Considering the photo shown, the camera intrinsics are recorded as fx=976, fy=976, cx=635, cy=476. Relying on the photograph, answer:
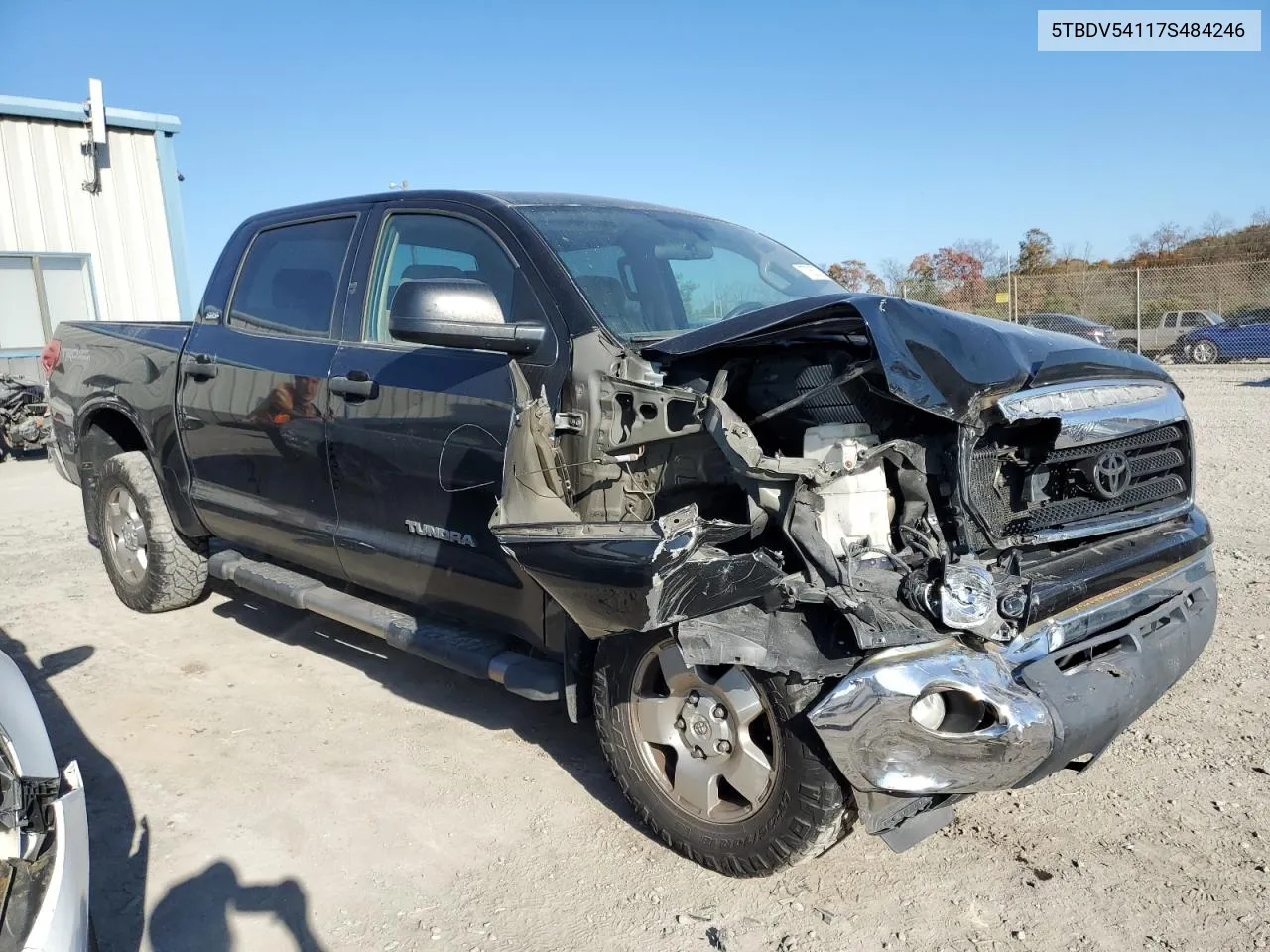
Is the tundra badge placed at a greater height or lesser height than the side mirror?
lesser

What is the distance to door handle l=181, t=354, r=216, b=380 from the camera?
463 cm

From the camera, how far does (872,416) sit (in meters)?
2.72

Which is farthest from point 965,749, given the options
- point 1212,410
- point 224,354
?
point 1212,410

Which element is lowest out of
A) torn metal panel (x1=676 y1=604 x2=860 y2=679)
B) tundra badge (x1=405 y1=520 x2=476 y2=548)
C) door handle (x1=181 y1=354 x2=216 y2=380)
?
torn metal panel (x1=676 y1=604 x2=860 y2=679)

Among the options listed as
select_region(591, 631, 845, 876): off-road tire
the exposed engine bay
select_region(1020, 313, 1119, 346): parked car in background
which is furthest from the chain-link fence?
select_region(591, 631, 845, 876): off-road tire

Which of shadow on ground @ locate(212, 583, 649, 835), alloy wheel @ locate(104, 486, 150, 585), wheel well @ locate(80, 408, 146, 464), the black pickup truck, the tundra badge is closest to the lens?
the black pickup truck

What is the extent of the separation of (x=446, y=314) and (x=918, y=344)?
1.39 meters

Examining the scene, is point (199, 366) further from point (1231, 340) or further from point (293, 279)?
point (1231, 340)

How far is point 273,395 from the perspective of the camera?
4215mm

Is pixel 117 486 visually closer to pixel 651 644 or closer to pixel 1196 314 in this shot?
pixel 651 644

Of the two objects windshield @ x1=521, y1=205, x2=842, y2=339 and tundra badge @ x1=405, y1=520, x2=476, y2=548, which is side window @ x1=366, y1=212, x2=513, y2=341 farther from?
tundra badge @ x1=405, y1=520, x2=476, y2=548

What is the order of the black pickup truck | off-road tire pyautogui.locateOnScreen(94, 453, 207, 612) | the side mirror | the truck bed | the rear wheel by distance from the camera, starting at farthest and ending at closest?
the rear wheel, off-road tire pyautogui.locateOnScreen(94, 453, 207, 612), the truck bed, the side mirror, the black pickup truck

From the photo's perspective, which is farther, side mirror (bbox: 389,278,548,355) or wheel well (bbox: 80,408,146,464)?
wheel well (bbox: 80,408,146,464)

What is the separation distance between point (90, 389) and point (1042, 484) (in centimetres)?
509
